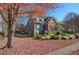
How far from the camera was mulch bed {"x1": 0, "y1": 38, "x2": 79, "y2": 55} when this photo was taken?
2.53 m

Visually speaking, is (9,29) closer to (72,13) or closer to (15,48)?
(15,48)

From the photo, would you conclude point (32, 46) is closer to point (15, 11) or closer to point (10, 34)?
point (10, 34)

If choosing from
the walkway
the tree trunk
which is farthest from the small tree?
the walkway

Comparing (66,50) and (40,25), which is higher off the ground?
(40,25)

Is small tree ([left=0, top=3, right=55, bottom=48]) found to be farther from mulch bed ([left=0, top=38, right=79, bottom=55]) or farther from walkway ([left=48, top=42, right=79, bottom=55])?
walkway ([left=48, top=42, right=79, bottom=55])

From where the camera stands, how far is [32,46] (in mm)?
2551

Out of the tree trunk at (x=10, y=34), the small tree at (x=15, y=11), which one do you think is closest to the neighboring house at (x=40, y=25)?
the small tree at (x=15, y=11)

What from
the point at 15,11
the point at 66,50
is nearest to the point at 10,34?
the point at 15,11

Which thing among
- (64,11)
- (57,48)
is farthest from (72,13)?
(57,48)

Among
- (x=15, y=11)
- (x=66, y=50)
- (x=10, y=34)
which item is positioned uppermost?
(x=15, y=11)

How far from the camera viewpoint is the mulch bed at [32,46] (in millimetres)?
2531

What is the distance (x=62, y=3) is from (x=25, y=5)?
13.8 inches
